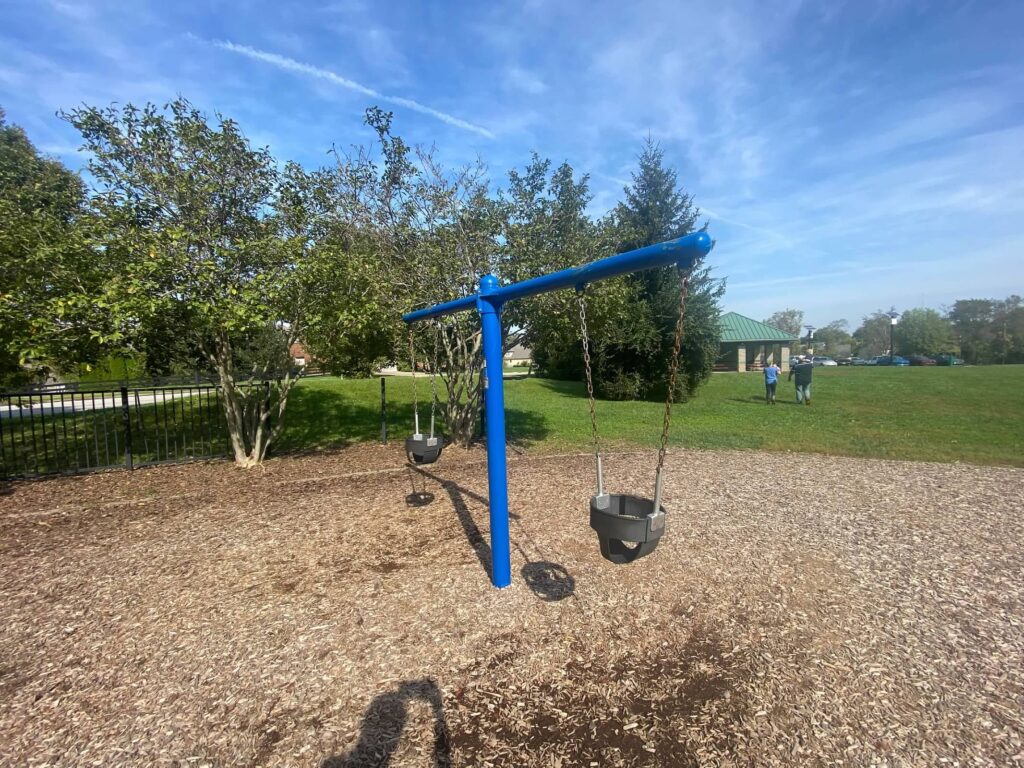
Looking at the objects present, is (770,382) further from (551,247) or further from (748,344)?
(748,344)

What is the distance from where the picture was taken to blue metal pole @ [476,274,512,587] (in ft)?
11.3

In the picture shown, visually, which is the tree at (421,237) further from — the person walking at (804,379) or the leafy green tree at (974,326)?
the leafy green tree at (974,326)

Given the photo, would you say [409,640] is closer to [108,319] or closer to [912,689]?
[912,689]

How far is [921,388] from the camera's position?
70.7 feet

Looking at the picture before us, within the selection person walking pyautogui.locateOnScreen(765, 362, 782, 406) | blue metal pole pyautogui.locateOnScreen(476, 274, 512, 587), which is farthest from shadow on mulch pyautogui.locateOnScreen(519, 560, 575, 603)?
person walking pyautogui.locateOnScreen(765, 362, 782, 406)

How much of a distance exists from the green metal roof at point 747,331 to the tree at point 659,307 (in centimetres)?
2300

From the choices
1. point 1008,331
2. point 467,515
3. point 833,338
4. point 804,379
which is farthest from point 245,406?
point 833,338

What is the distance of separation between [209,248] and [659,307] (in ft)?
50.3

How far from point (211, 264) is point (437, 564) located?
15.2 ft

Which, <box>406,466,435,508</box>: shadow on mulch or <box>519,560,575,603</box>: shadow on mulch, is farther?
<box>406,466,435,508</box>: shadow on mulch

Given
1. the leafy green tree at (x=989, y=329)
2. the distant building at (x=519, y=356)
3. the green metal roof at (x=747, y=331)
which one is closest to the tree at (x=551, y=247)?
the distant building at (x=519, y=356)

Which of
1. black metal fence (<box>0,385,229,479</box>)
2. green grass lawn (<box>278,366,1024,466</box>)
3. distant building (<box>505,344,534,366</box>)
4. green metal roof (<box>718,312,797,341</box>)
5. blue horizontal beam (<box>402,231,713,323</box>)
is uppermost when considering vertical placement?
green metal roof (<box>718,312,797,341</box>)

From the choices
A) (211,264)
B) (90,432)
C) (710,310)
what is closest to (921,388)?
(710,310)

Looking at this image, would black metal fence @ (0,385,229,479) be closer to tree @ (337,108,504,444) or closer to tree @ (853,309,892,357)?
tree @ (337,108,504,444)
